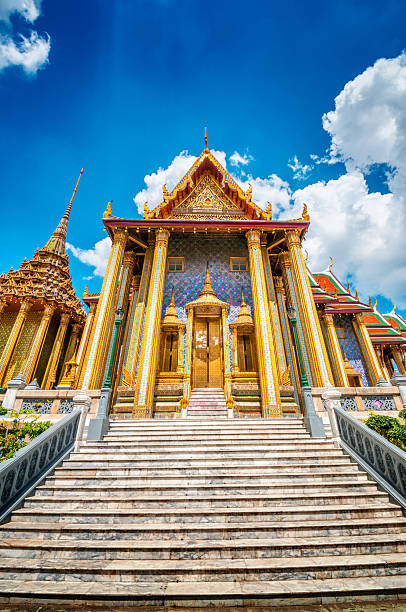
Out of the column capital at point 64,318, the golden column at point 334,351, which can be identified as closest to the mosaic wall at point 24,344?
the column capital at point 64,318

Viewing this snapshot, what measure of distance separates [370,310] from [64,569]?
1851 cm

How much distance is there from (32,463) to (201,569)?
3418 mm

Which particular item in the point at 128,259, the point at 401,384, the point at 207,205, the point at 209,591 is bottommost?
the point at 209,591

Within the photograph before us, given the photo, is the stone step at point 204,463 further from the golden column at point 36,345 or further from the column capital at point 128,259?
the golden column at point 36,345

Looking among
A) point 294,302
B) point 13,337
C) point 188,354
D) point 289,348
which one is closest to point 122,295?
point 188,354

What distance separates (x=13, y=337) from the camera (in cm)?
1834

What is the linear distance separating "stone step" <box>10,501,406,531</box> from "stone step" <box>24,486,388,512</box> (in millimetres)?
162

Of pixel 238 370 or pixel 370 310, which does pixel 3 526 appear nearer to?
pixel 238 370

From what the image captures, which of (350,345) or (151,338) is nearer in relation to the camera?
(151,338)

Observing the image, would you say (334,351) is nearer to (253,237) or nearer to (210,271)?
(253,237)

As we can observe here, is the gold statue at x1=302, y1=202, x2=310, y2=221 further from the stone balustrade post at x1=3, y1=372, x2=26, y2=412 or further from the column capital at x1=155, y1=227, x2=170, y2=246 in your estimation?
the stone balustrade post at x1=3, y1=372, x2=26, y2=412

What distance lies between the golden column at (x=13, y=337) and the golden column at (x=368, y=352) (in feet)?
69.1

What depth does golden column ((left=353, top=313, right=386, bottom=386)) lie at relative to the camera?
51.6ft

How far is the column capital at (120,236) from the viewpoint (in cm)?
1177
